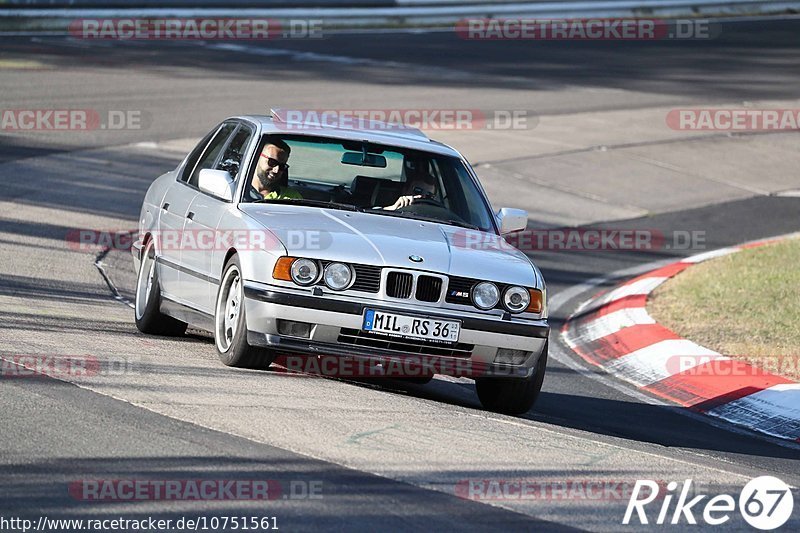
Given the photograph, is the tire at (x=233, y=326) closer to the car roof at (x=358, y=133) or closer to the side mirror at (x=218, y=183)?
the side mirror at (x=218, y=183)

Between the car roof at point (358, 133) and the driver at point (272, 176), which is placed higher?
the car roof at point (358, 133)

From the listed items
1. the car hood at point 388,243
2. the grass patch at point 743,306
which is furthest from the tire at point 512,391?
the grass patch at point 743,306

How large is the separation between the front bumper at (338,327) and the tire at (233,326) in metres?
0.13

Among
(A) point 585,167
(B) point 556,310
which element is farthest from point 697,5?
(B) point 556,310

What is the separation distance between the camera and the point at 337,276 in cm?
726

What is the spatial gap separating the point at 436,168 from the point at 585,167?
961cm

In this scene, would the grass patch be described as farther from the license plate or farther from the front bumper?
the license plate

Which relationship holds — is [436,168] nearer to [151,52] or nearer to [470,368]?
[470,368]

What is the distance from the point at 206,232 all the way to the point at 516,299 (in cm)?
197

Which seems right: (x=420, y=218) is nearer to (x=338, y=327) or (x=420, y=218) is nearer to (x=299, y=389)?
(x=338, y=327)

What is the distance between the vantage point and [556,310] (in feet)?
38.5

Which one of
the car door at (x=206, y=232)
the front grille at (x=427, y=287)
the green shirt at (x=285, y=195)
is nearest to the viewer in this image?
the front grille at (x=427, y=287)

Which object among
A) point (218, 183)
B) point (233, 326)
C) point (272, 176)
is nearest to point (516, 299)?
point (233, 326)

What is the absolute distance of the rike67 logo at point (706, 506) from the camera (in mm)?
5582
